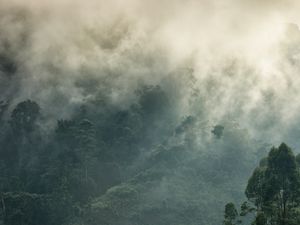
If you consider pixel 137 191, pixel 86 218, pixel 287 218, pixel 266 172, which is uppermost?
pixel 137 191

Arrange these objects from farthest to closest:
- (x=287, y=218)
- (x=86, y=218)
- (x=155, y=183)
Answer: (x=155, y=183) → (x=86, y=218) → (x=287, y=218)

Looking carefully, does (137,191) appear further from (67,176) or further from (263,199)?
(263,199)

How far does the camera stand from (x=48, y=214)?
17188cm

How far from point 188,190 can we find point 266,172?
12297 cm

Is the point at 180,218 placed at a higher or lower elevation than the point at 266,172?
higher

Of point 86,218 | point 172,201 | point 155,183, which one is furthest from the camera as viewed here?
point 155,183

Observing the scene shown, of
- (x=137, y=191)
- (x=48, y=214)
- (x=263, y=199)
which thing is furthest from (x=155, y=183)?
(x=263, y=199)

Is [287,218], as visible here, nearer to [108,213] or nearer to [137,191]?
[108,213]

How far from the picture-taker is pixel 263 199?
218 feet

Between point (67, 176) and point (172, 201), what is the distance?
41.5m


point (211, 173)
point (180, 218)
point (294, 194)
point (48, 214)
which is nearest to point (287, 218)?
point (294, 194)

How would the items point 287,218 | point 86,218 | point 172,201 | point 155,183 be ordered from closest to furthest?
point 287,218 < point 86,218 < point 172,201 < point 155,183

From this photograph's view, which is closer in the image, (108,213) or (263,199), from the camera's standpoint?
(263,199)

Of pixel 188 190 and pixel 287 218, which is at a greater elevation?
pixel 188 190
